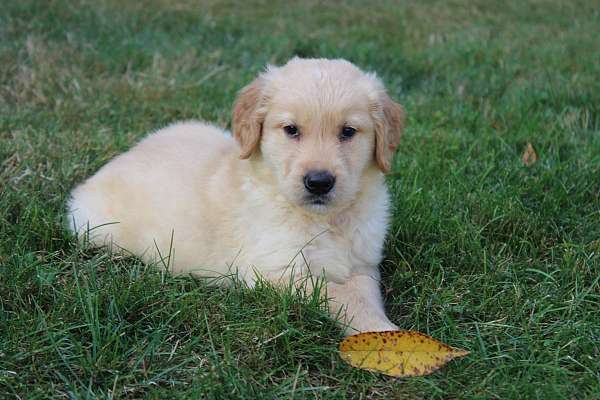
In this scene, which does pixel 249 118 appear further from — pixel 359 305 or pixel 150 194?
pixel 359 305

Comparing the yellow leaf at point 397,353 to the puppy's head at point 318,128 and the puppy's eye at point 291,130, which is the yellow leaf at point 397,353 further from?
the puppy's eye at point 291,130

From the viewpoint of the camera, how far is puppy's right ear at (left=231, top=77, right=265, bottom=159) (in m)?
3.06

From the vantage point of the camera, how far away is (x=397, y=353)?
2.44m

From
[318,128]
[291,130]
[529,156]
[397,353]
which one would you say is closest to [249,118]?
[291,130]

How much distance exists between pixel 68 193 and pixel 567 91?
386cm

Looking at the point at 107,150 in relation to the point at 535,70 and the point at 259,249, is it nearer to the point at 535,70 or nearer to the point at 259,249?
the point at 259,249

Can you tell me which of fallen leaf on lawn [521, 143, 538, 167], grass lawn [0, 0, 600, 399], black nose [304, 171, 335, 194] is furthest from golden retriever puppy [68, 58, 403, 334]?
fallen leaf on lawn [521, 143, 538, 167]

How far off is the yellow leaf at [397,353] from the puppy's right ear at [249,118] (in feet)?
3.36

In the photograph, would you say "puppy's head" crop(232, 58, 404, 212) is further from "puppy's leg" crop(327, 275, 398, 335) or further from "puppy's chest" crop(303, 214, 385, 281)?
"puppy's leg" crop(327, 275, 398, 335)

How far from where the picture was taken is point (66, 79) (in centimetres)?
546

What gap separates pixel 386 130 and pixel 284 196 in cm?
56

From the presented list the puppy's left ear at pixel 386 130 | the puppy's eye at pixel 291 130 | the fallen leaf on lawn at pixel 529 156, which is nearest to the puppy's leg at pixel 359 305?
the puppy's left ear at pixel 386 130

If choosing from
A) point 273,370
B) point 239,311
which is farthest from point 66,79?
point 273,370

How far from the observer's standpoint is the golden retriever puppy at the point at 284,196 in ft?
9.44
